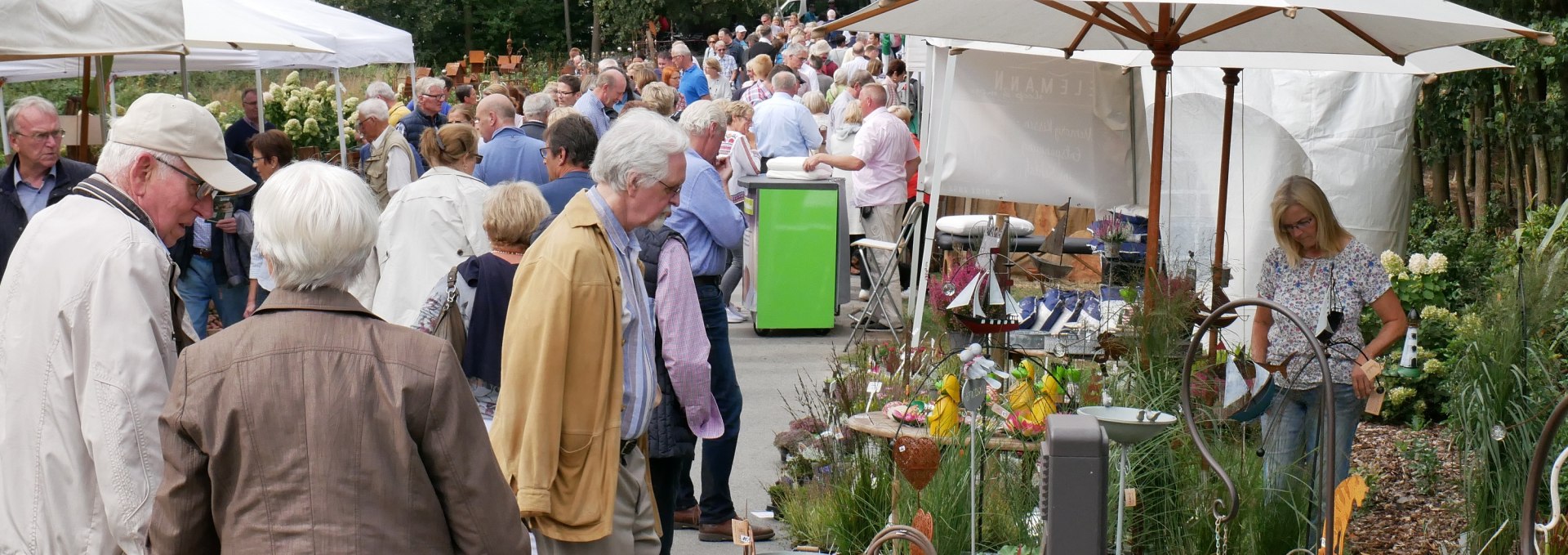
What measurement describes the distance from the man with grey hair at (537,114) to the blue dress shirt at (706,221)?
2932 mm

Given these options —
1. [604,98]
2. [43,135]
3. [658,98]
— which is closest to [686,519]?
[43,135]

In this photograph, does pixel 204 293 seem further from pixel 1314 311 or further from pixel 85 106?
pixel 1314 311

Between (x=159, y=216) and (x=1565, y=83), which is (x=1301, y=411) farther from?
(x=1565, y=83)

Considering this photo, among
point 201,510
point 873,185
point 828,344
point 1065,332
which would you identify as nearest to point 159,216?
point 201,510

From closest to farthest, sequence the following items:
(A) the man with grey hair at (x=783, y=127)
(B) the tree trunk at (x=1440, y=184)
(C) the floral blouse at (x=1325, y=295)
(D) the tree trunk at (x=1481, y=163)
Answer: (C) the floral blouse at (x=1325, y=295), (D) the tree trunk at (x=1481, y=163), (B) the tree trunk at (x=1440, y=184), (A) the man with grey hair at (x=783, y=127)

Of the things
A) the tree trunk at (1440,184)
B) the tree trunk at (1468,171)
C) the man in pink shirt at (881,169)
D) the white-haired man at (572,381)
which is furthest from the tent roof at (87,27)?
the tree trunk at (1440,184)

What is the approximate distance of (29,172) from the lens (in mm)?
5648

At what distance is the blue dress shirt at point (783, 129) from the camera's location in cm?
1162

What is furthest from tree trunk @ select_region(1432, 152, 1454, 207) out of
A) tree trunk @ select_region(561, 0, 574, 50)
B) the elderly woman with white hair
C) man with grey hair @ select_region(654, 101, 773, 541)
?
tree trunk @ select_region(561, 0, 574, 50)

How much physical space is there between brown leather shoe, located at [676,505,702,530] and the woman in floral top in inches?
85.6

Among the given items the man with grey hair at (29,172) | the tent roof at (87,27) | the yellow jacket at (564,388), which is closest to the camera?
the yellow jacket at (564,388)

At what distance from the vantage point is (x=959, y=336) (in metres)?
5.51

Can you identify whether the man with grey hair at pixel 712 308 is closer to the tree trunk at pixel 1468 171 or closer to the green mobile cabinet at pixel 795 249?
the green mobile cabinet at pixel 795 249

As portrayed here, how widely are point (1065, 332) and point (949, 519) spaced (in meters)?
1.98
